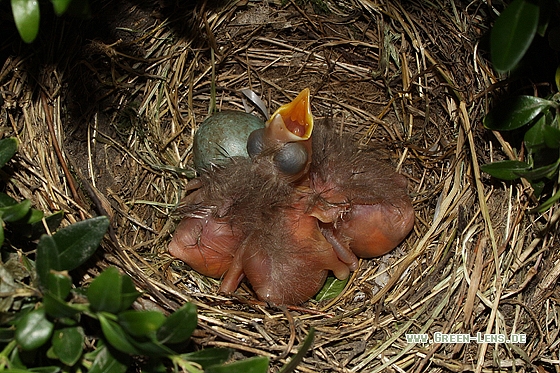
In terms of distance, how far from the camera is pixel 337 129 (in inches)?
74.7

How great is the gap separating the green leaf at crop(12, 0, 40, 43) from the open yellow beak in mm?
702

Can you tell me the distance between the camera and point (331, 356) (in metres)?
1.36

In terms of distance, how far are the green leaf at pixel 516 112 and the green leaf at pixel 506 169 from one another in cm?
9

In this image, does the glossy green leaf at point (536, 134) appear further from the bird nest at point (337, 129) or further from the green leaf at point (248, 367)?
the green leaf at point (248, 367)

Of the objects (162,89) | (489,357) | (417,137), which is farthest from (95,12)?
(489,357)

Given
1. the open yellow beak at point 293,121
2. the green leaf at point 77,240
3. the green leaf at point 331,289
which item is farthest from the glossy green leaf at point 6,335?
the green leaf at point 331,289

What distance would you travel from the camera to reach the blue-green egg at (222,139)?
1.69 m

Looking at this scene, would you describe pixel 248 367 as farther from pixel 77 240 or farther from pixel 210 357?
pixel 77 240

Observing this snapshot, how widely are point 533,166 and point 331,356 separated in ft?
2.25

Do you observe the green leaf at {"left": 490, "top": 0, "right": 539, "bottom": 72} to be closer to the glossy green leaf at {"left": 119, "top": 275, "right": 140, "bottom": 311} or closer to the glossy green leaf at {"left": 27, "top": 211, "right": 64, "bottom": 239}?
the glossy green leaf at {"left": 119, "top": 275, "right": 140, "bottom": 311}

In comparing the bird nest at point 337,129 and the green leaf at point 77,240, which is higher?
the green leaf at point 77,240

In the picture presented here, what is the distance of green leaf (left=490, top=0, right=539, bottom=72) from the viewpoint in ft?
3.33

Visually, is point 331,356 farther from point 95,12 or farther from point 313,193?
point 95,12

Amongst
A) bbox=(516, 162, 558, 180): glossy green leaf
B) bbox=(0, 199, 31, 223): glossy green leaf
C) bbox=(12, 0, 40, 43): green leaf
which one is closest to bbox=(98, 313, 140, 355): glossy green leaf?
bbox=(0, 199, 31, 223): glossy green leaf
